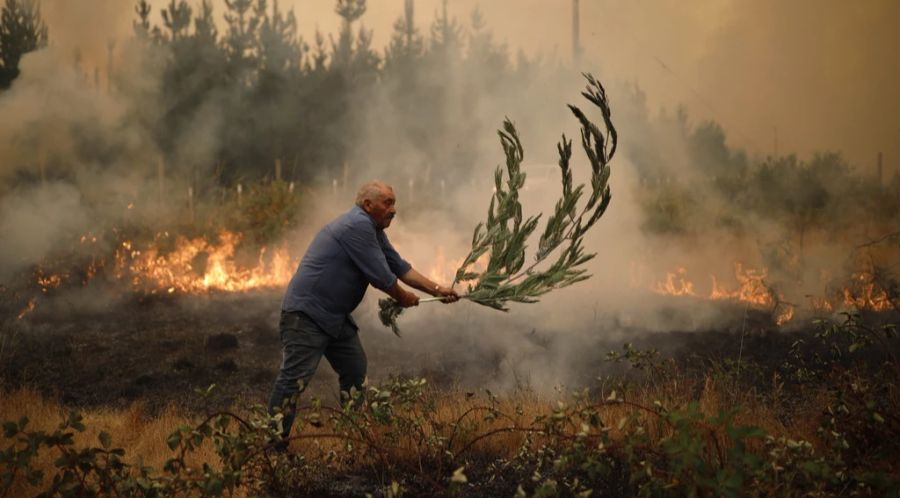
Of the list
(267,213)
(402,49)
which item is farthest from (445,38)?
(267,213)

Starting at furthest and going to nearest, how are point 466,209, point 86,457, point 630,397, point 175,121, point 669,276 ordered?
point 175,121 < point 466,209 < point 669,276 < point 630,397 < point 86,457

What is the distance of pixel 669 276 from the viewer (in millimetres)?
13461

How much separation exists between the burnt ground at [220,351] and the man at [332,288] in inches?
76.1

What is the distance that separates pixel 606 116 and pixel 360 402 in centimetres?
254

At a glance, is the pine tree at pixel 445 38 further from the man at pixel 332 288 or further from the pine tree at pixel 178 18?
the man at pixel 332 288

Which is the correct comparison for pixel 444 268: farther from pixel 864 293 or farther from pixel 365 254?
pixel 365 254

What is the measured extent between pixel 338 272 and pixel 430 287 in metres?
0.63

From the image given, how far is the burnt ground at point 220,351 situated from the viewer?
24.5 feet

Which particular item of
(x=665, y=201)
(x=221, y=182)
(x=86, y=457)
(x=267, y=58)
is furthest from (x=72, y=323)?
(x=267, y=58)

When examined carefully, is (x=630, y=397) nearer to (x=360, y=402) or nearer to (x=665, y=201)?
(x=360, y=402)

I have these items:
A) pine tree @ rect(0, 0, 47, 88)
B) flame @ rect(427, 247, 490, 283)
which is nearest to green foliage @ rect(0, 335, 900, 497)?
flame @ rect(427, 247, 490, 283)

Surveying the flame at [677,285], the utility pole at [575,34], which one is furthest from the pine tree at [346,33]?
the flame at [677,285]

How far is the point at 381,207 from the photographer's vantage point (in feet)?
16.9

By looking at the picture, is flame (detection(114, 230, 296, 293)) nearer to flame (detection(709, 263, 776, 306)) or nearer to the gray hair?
flame (detection(709, 263, 776, 306))
